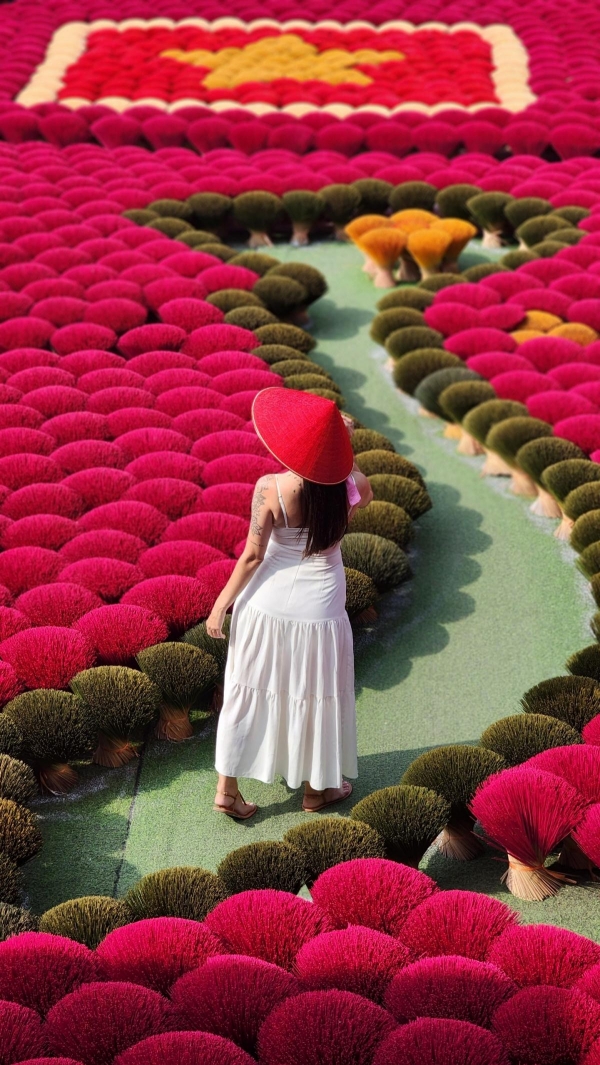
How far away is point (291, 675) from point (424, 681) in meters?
1.10

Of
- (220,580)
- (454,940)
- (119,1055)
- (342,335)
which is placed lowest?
(342,335)

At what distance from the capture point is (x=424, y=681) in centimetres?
426

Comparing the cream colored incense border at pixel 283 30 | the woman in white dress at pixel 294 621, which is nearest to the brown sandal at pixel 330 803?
the woman in white dress at pixel 294 621

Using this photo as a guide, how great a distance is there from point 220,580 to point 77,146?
6628 mm

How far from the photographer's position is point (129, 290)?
6633mm

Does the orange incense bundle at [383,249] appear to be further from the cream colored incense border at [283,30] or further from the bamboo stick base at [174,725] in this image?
the bamboo stick base at [174,725]

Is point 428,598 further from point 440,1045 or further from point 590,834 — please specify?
point 440,1045

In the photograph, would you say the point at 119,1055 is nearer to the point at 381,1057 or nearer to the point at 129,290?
the point at 381,1057

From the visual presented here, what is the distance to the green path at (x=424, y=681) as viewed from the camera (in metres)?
3.34

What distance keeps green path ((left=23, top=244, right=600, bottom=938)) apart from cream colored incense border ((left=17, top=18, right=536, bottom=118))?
5.28 metres

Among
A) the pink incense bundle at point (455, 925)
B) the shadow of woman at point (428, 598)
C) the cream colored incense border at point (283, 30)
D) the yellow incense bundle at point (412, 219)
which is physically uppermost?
the pink incense bundle at point (455, 925)

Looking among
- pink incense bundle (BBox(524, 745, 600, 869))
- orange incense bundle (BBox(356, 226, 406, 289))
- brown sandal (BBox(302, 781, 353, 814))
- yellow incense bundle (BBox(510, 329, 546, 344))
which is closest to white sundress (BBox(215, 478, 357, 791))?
brown sandal (BBox(302, 781, 353, 814))

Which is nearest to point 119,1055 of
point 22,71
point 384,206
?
point 384,206

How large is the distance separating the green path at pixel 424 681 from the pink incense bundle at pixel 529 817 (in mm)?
66
